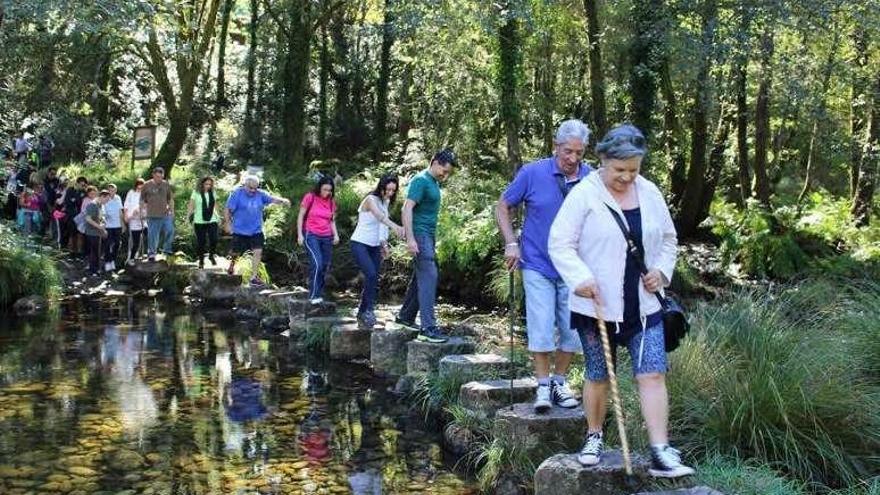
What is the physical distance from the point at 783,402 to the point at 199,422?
174 inches

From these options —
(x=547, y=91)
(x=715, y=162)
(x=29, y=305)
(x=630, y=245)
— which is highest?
(x=547, y=91)

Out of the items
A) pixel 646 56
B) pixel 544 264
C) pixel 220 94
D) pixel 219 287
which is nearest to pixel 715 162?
pixel 646 56

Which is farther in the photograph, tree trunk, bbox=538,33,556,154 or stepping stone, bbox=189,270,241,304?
tree trunk, bbox=538,33,556,154

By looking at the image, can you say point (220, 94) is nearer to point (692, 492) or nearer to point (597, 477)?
point (597, 477)

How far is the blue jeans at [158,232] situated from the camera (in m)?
15.2

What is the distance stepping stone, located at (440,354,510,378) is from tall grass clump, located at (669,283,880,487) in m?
1.71

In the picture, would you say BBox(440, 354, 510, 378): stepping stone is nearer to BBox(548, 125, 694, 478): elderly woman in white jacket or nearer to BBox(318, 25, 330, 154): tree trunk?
BBox(548, 125, 694, 478): elderly woman in white jacket

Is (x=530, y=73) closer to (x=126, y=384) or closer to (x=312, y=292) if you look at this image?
(x=312, y=292)

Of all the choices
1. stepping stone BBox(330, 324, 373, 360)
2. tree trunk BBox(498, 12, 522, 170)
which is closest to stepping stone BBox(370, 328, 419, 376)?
stepping stone BBox(330, 324, 373, 360)

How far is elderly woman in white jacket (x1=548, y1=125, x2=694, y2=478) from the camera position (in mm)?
4070

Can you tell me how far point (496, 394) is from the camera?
6.31 m

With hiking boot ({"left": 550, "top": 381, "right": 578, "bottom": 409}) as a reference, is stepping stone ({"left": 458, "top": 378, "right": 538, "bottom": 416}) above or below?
below

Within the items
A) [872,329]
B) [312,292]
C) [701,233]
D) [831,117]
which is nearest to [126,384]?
[312,292]

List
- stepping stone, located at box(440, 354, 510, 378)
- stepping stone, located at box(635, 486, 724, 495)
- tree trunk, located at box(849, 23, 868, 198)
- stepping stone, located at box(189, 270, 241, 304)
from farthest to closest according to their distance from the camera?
1. tree trunk, located at box(849, 23, 868, 198)
2. stepping stone, located at box(189, 270, 241, 304)
3. stepping stone, located at box(440, 354, 510, 378)
4. stepping stone, located at box(635, 486, 724, 495)
